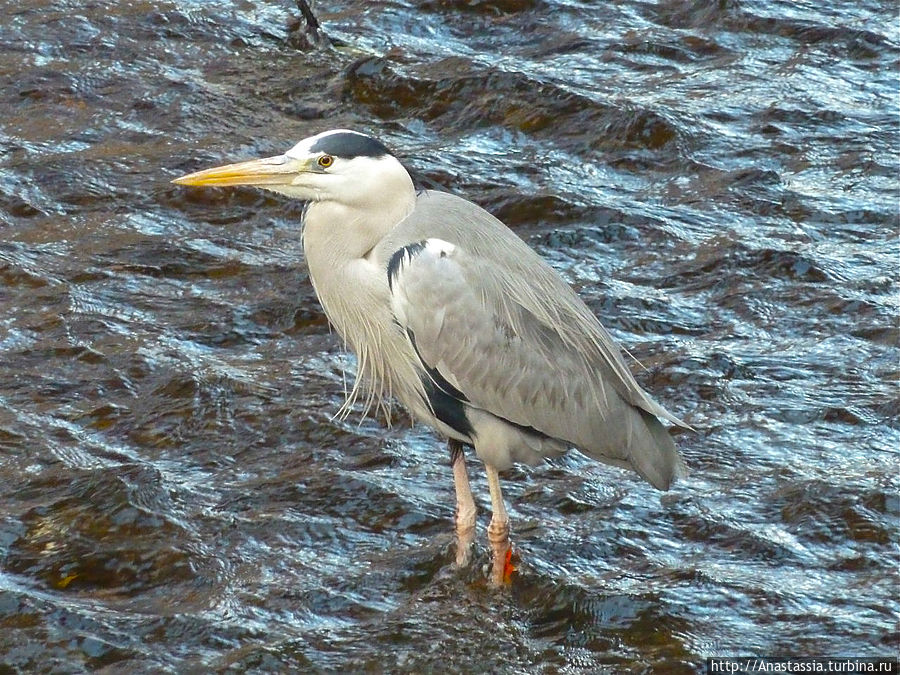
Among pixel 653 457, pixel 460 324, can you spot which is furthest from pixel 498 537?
pixel 460 324

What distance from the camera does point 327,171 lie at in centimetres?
499

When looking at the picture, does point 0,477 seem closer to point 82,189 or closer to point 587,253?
point 82,189

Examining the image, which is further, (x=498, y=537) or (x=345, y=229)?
(x=498, y=537)

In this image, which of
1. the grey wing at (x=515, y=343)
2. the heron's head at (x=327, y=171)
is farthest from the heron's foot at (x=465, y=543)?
the heron's head at (x=327, y=171)

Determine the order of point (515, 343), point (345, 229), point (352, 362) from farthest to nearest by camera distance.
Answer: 1. point (352, 362)
2. point (515, 343)
3. point (345, 229)

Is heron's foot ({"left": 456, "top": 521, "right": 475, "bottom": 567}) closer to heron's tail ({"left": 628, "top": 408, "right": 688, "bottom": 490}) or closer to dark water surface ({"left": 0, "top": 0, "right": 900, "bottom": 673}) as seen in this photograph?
dark water surface ({"left": 0, "top": 0, "right": 900, "bottom": 673})

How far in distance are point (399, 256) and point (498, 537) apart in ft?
3.63

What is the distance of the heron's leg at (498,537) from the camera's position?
5305mm

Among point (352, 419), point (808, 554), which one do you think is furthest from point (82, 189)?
point (808, 554)

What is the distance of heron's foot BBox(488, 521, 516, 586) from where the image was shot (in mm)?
5305

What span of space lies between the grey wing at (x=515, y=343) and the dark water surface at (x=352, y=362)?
0.42 metres

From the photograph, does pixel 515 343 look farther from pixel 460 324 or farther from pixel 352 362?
pixel 352 362

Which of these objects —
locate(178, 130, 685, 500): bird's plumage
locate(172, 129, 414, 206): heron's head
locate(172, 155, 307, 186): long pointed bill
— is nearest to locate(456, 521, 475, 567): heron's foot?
locate(178, 130, 685, 500): bird's plumage

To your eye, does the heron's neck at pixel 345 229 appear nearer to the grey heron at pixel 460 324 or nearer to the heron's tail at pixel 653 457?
the grey heron at pixel 460 324
